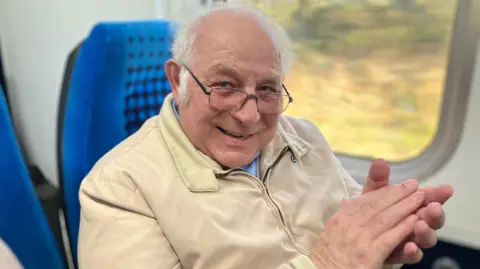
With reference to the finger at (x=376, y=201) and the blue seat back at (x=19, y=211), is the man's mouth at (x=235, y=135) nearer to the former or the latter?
the finger at (x=376, y=201)

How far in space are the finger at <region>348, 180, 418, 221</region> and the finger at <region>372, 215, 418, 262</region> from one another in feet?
0.16

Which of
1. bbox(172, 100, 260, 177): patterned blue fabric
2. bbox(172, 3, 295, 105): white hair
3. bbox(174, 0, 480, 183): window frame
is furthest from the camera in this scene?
bbox(174, 0, 480, 183): window frame

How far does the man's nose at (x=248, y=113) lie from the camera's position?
0.93 meters

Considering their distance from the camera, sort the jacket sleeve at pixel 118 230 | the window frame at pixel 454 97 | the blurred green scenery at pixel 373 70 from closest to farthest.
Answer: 1. the jacket sleeve at pixel 118 230
2. the window frame at pixel 454 97
3. the blurred green scenery at pixel 373 70

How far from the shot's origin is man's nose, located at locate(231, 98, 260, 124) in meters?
0.93

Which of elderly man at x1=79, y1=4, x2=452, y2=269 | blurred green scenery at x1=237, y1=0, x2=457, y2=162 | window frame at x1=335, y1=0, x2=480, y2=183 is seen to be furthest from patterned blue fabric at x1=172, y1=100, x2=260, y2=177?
window frame at x1=335, y1=0, x2=480, y2=183

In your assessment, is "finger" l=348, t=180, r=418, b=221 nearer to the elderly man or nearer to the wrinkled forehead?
the elderly man

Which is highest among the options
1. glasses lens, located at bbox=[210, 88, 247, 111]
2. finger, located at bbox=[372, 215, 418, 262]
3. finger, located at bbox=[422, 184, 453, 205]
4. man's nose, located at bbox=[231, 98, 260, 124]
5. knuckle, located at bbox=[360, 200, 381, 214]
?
glasses lens, located at bbox=[210, 88, 247, 111]

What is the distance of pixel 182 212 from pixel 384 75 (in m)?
1.08

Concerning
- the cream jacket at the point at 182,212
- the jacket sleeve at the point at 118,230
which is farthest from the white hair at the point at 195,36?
the jacket sleeve at the point at 118,230

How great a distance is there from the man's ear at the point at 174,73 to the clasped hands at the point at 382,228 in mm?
460

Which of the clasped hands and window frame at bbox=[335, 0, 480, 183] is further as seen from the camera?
window frame at bbox=[335, 0, 480, 183]

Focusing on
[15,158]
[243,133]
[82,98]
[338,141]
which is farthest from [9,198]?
[338,141]

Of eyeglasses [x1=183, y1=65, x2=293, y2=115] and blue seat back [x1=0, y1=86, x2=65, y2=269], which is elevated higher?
eyeglasses [x1=183, y1=65, x2=293, y2=115]
